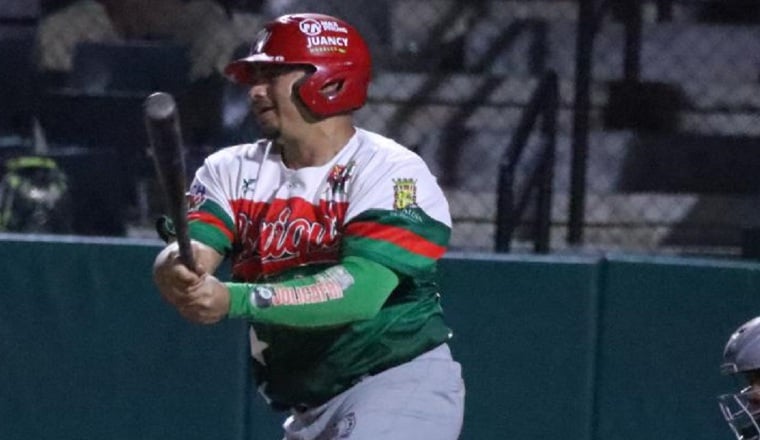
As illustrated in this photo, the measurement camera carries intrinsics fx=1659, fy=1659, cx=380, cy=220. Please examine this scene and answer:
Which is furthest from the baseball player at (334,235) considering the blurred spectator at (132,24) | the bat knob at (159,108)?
the blurred spectator at (132,24)

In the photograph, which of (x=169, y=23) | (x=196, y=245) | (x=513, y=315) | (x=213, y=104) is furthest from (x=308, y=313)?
(x=169, y=23)

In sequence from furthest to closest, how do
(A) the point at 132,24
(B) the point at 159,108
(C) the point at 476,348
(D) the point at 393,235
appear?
(A) the point at 132,24
(C) the point at 476,348
(D) the point at 393,235
(B) the point at 159,108

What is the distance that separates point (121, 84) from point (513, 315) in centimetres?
381

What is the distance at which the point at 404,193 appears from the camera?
12.9 feet

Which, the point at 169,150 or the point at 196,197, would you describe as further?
the point at 196,197

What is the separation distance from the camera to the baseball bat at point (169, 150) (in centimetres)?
298

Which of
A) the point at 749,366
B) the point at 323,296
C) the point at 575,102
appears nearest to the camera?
the point at 749,366

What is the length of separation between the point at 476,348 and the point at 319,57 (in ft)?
7.34

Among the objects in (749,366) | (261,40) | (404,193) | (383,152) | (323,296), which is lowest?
(749,366)

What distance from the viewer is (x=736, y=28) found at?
30.7 feet

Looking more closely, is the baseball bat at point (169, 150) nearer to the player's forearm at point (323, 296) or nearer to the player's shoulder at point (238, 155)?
the player's forearm at point (323, 296)

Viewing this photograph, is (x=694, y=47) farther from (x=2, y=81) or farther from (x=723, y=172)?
(x=2, y=81)

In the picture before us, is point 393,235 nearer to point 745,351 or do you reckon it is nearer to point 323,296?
point 323,296

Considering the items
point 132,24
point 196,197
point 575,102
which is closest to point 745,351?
point 196,197
